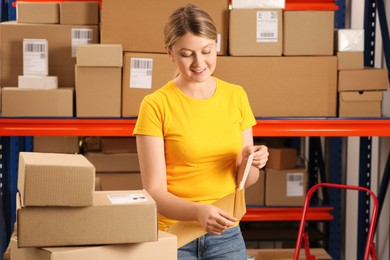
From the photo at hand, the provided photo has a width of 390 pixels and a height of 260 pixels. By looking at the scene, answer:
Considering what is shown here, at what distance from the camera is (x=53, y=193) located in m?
2.03

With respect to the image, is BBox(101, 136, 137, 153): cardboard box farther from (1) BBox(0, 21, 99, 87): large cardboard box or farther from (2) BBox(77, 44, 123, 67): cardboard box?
(2) BBox(77, 44, 123, 67): cardboard box

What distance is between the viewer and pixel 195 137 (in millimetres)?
2434

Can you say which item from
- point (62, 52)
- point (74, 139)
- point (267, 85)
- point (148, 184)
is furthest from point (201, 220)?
point (74, 139)

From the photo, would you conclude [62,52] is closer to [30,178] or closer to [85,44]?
[85,44]

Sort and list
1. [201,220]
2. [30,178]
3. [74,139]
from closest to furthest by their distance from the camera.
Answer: [30,178]
[201,220]
[74,139]

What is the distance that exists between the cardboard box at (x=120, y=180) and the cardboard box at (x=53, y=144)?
259 mm

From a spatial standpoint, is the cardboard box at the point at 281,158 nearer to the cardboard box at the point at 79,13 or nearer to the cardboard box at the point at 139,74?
the cardboard box at the point at 139,74

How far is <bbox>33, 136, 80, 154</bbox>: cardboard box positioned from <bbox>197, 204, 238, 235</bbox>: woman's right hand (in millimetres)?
2435

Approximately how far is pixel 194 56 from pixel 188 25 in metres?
0.10

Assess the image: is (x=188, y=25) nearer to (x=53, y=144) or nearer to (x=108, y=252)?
(x=108, y=252)

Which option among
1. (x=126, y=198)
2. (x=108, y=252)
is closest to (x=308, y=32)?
(x=126, y=198)

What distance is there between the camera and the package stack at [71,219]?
2025 mm

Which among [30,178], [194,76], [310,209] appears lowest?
[310,209]

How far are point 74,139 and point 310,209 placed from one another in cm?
153
